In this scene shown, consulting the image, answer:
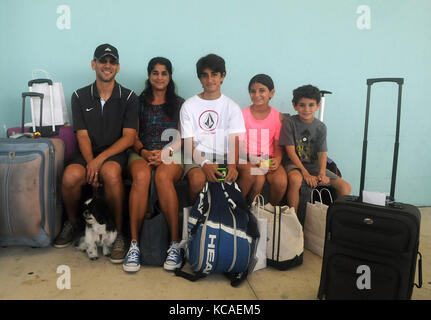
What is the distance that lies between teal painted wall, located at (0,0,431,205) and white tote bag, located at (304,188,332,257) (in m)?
1.05

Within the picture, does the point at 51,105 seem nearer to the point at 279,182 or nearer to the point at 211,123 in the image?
the point at 211,123

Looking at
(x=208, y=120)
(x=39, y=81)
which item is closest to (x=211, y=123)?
(x=208, y=120)

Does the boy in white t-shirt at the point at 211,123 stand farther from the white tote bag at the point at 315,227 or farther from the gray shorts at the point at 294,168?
the white tote bag at the point at 315,227

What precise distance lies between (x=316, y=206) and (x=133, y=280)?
1171 mm

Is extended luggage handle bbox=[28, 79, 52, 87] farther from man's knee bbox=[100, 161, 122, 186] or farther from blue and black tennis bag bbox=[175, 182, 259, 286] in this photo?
blue and black tennis bag bbox=[175, 182, 259, 286]

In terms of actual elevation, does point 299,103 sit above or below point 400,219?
above

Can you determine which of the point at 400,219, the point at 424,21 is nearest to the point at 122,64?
the point at 400,219

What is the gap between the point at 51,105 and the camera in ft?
7.14

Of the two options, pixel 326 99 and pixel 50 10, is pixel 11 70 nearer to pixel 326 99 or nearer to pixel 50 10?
pixel 50 10

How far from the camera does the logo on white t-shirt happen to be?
202 centimetres

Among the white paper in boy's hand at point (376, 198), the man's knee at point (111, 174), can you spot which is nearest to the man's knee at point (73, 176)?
the man's knee at point (111, 174)

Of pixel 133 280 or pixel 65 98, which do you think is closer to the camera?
pixel 133 280

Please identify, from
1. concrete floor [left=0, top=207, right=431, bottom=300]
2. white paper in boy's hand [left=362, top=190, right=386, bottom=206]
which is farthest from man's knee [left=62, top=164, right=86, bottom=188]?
white paper in boy's hand [left=362, top=190, right=386, bottom=206]

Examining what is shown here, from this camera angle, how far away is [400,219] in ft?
3.79
